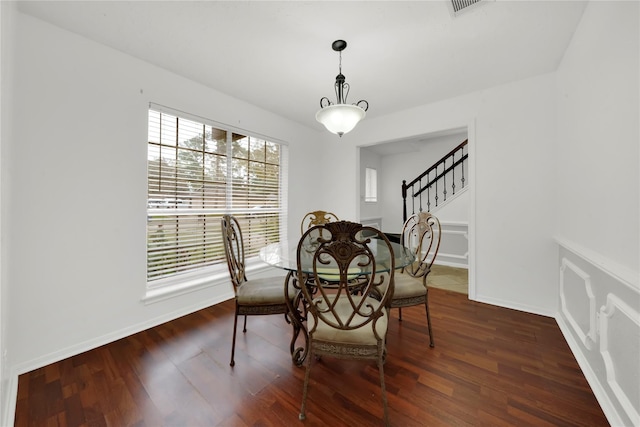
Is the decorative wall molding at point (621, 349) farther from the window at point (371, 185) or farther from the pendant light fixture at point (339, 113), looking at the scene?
the window at point (371, 185)

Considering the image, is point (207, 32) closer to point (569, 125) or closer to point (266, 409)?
point (266, 409)

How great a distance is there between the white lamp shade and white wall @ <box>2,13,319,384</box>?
163 centimetres

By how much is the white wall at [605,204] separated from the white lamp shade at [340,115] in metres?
1.42

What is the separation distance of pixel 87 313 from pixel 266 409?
1.69 meters

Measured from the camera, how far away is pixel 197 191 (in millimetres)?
2646

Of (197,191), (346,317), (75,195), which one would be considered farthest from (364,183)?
(75,195)

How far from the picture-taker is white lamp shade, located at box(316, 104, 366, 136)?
1.85 m

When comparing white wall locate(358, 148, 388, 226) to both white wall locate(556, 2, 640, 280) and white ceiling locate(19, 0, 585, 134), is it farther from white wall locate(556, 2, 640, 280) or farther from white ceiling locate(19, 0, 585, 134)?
white wall locate(556, 2, 640, 280)

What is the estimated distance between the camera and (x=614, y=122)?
4.21ft

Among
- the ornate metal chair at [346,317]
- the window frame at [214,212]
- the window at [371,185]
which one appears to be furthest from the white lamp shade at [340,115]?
the window at [371,185]

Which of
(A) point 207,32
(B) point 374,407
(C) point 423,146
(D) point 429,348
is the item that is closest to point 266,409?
(B) point 374,407

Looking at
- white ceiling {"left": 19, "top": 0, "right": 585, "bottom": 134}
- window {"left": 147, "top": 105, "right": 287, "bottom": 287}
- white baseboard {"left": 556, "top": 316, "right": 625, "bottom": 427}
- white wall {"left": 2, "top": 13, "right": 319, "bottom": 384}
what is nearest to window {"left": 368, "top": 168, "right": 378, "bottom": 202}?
window {"left": 147, "top": 105, "right": 287, "bottom": 287}

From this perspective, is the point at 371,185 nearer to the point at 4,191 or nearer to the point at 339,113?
the point at 339,113

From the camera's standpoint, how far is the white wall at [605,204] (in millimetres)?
1114
